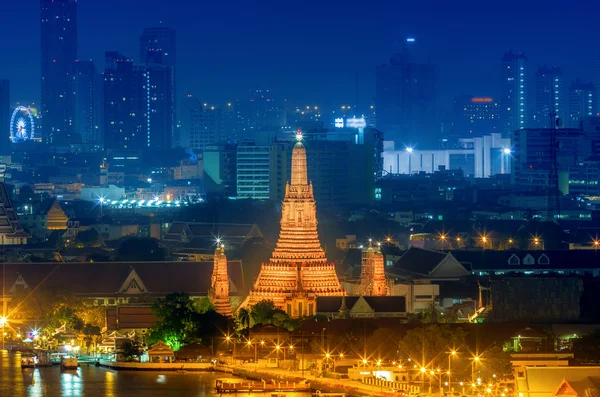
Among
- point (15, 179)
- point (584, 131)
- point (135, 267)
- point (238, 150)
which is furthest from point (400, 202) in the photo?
point (135, 267)

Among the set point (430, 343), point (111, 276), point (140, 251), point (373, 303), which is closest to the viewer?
point (430, 343)

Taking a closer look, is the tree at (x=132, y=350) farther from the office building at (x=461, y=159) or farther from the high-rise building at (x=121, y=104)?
the high-rise building at (x=121, y=104)

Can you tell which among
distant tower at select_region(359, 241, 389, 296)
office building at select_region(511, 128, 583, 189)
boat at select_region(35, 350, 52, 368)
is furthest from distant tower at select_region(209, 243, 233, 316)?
office building at select_region(511, 128, 583, 189)

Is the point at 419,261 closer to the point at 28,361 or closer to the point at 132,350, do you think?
the point at 132,350

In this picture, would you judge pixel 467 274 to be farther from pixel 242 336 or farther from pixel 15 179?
pixel 15 179

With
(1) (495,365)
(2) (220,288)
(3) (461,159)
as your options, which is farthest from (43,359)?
(3) (461,159)

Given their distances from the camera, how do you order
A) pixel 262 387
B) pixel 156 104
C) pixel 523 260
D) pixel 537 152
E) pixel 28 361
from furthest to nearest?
pixel 156 104 → pixel 537 152 → pixel 523 260 → pixel 28 361 → pixel 262 387

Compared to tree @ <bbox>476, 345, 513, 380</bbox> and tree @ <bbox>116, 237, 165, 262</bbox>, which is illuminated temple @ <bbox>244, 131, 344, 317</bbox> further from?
tree @ <bbox>116, 237, 165, 262</bbox>
